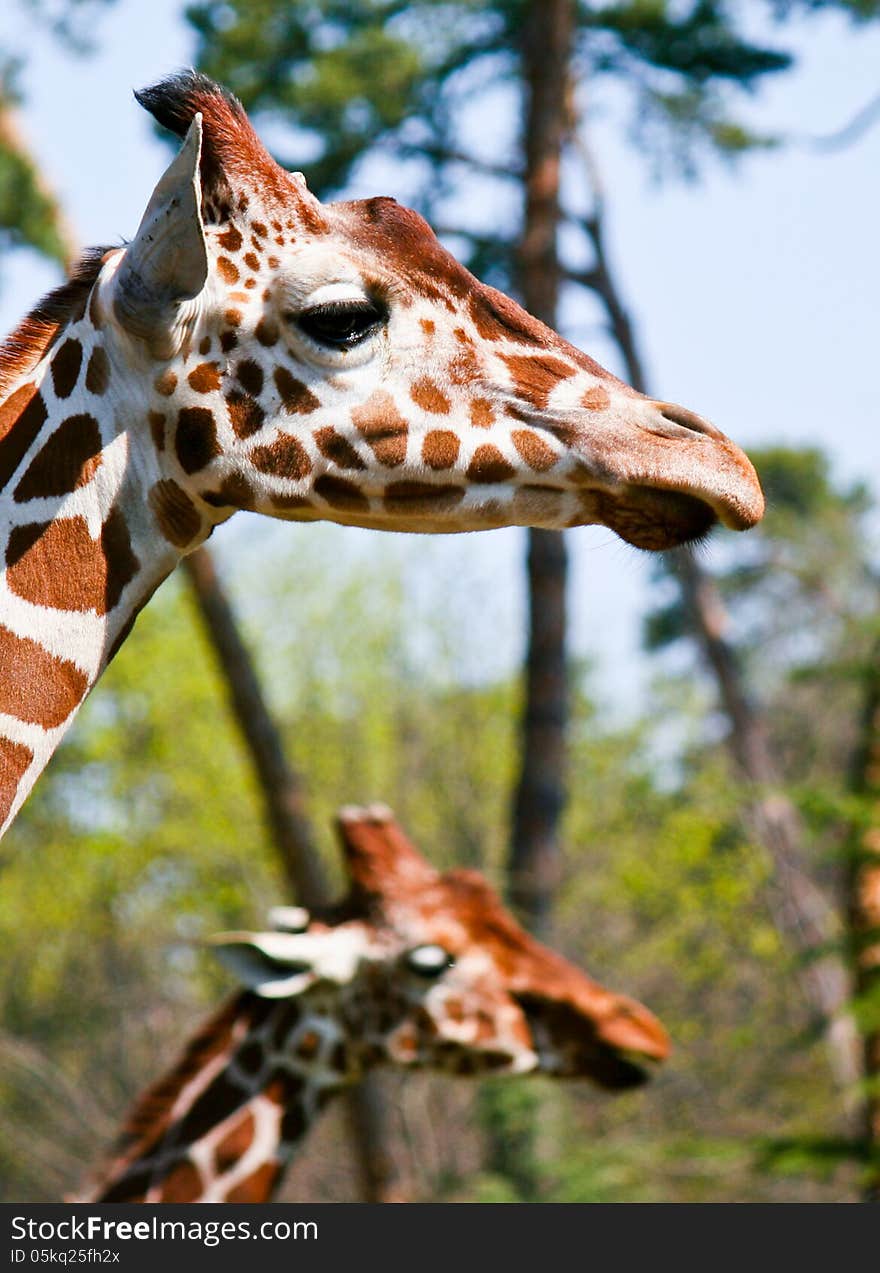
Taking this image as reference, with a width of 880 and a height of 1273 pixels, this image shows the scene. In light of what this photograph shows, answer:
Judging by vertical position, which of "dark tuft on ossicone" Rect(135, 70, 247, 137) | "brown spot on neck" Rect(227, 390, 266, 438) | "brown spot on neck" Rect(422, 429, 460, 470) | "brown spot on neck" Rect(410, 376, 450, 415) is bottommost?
"brown spot on neck" Rect(422, 429, 460, 470)

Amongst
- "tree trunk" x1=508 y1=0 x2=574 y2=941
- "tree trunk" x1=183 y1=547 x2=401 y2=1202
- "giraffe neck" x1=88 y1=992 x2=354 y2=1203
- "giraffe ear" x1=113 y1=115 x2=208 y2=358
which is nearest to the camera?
"giraffe ear" x1=113 y1=115 x2=208 y2=358

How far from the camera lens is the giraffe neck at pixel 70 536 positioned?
2.47m

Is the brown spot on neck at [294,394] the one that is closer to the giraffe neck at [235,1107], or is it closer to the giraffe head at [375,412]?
the giraffe head at [375,412]

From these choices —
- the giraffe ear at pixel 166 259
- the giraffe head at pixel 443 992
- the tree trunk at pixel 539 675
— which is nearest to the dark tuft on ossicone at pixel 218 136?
the giraffe ear at pixel 166 259

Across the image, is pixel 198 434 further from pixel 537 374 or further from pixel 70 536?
pixel 537 374

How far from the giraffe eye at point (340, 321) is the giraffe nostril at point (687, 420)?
49 centimetres

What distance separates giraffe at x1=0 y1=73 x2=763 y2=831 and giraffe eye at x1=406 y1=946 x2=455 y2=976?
292cm

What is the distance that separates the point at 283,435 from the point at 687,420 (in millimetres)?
653

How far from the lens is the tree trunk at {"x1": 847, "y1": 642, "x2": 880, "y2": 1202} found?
6164 millimetres

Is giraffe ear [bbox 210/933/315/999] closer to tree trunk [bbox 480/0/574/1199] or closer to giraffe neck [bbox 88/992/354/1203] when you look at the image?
giraffe neck [bbox 88/992/354/1203]

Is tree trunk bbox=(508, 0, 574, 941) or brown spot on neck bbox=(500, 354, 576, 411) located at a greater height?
brown spot on neck bbox=(500, 354, 576, 411)

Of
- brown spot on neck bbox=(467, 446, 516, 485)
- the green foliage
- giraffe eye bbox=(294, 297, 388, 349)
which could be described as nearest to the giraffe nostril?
brown spot on neck bbox=(467, 446, 516, 485)

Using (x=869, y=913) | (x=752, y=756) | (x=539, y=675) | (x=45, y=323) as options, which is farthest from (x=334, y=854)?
(x=45, y=323)
